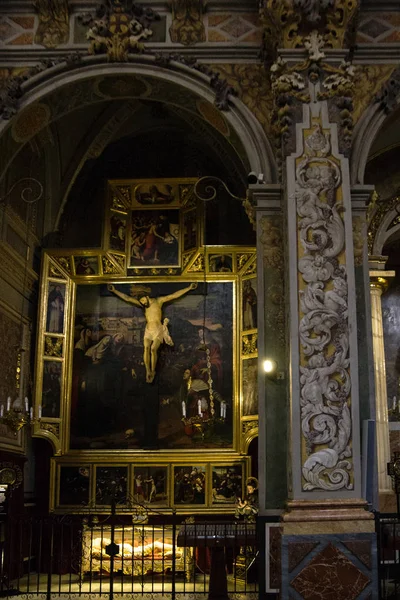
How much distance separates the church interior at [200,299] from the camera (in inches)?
328

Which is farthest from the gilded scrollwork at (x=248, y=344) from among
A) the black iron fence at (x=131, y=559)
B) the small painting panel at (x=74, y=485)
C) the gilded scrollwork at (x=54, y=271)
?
the gilded scrollwork at (x=54, y=271)

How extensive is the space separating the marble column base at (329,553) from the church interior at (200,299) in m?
0.02

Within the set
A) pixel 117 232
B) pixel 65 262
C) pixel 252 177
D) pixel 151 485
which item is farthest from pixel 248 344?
pixel 252 177

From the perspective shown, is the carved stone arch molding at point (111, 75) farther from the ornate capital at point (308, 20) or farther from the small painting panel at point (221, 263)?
the small painting panel at point (221, 263)

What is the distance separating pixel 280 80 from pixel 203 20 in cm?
169

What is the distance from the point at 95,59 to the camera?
995 cm

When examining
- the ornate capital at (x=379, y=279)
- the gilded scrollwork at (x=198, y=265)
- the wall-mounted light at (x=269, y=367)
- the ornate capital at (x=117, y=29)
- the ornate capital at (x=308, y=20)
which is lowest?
the wall-mounted light at (x=269, y=367)

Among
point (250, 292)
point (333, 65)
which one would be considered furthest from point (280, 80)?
point (250, 292)

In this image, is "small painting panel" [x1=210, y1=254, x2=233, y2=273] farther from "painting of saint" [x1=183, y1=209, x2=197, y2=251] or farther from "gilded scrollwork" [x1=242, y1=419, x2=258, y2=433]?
"gilded scrollwork" [x1=242, y1=419, x2=258, y2=433]

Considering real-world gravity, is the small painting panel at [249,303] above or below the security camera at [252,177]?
below

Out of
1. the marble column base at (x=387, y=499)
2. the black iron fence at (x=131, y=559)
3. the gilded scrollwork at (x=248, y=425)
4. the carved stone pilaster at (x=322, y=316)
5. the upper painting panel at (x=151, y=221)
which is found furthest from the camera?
the upper painting panel at (x=151, y=221)

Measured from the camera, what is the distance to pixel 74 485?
12.7m

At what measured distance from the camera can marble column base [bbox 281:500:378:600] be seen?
24.8ft

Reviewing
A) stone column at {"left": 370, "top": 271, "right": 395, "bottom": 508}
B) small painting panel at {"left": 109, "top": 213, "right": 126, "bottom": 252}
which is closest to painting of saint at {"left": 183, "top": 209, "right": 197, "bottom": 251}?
small painting panel at {"left": 109, "top": 213, "right": 126, "bottom": 252}
